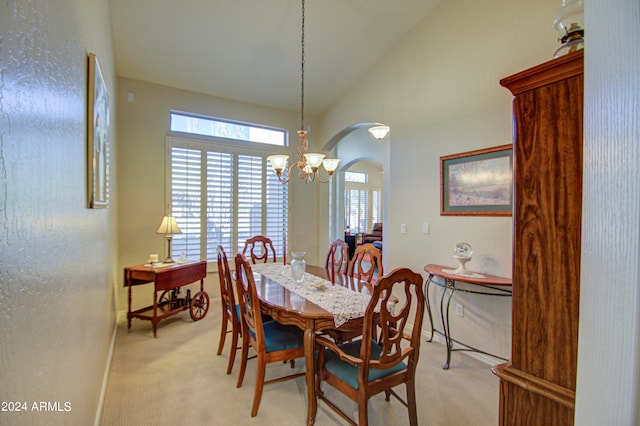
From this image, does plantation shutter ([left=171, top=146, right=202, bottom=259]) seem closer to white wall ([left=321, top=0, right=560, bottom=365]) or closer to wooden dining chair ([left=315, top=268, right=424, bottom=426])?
white wall ([left=321, top=0, right=560, bottom=365])

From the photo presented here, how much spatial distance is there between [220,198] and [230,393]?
2912mm

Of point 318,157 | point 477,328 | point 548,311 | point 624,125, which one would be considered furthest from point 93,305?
point 477,328

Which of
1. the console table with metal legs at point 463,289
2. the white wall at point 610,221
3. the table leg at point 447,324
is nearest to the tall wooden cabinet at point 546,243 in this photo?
the white wall at point 610,221

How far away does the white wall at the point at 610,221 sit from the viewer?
2.16 ft

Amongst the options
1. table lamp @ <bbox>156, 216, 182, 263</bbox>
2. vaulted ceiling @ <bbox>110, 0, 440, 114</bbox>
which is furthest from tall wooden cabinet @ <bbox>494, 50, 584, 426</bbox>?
table lamp @ <bbox>156, 216, 182, 263</bbox>

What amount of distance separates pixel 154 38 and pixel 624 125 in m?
4.20

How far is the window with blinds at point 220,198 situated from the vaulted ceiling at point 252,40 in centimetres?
96

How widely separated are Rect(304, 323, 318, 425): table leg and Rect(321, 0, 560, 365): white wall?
1849mm

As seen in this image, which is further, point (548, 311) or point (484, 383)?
point (484, 383)

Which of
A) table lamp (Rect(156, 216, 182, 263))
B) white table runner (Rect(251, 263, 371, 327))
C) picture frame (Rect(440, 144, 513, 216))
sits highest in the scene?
picture frame (Rect(440, 144, 513, 216))

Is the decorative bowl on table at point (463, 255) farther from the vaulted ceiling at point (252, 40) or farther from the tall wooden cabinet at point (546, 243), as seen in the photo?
the vaulted ceiling at point (252, 40)

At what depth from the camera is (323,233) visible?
17.7 feet

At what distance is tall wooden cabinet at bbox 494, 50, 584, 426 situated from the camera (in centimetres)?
89

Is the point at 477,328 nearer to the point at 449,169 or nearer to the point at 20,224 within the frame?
the point at 449,169
